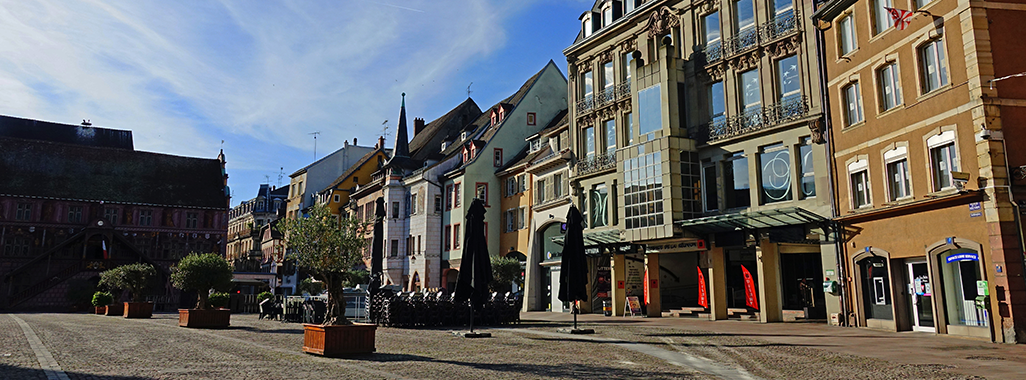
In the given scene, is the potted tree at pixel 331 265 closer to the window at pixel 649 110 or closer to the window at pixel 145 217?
the window at pixel 649 110

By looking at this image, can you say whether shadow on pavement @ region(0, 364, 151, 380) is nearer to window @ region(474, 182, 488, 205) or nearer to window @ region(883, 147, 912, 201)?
window @ region(883, 147, 912, 201)

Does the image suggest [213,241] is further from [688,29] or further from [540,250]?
[688,29]

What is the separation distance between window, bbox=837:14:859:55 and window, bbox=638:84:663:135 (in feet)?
23.8

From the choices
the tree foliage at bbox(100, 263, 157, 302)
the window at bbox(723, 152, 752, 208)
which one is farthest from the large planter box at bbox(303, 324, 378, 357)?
the tree foliage at bbox(100, 263, 157, 302)

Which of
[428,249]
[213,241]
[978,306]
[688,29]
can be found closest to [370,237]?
[428,249]

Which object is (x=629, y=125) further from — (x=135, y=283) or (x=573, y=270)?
(x=135, y=283)

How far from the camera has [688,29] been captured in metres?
28.2

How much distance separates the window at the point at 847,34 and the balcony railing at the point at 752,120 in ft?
6.97

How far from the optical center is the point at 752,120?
81.6 feet

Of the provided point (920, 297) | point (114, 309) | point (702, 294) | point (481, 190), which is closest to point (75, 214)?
point (114, 309)

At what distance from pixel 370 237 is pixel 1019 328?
47.4 m

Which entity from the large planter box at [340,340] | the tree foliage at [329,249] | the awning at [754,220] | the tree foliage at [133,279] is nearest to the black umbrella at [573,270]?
the tree foliage at [329,249]

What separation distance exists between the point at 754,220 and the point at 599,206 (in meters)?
9.56

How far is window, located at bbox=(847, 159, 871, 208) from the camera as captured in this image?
67.5 ft
